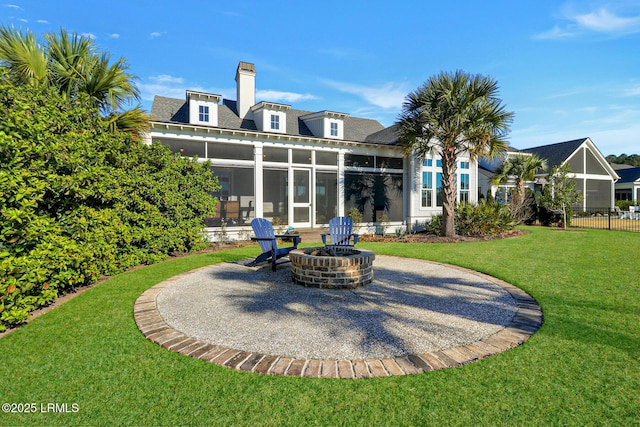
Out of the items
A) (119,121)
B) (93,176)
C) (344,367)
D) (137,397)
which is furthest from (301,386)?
(119,121)

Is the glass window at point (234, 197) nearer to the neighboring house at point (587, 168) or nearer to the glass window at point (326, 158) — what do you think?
the glass window at point (326, 158)

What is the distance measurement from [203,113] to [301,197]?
5226mm

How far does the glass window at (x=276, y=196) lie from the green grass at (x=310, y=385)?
9.25m

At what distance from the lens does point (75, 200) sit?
5.25 metres

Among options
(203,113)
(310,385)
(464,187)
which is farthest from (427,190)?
(310,385)

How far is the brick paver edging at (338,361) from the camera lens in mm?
2756

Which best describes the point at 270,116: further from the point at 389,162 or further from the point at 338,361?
the point at 338,361

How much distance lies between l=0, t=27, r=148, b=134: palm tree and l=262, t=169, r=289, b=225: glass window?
544cm

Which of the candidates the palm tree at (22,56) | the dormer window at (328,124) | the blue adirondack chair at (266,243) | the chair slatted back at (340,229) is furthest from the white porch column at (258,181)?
the palm tree at (22,56)

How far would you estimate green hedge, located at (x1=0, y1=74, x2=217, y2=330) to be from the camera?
3684mm

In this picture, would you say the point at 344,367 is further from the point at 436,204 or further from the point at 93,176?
the point at 436,204

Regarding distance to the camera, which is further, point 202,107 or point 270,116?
point 270,116

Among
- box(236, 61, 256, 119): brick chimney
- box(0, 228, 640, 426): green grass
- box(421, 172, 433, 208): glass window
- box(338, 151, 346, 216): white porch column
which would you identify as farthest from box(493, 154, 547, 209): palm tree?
box(0, 228, 640, 426): green grass

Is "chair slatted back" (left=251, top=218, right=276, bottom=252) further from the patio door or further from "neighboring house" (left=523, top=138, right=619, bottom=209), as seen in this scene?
"neighboring house" (left=523, top=138, right=619, bottom=209)
